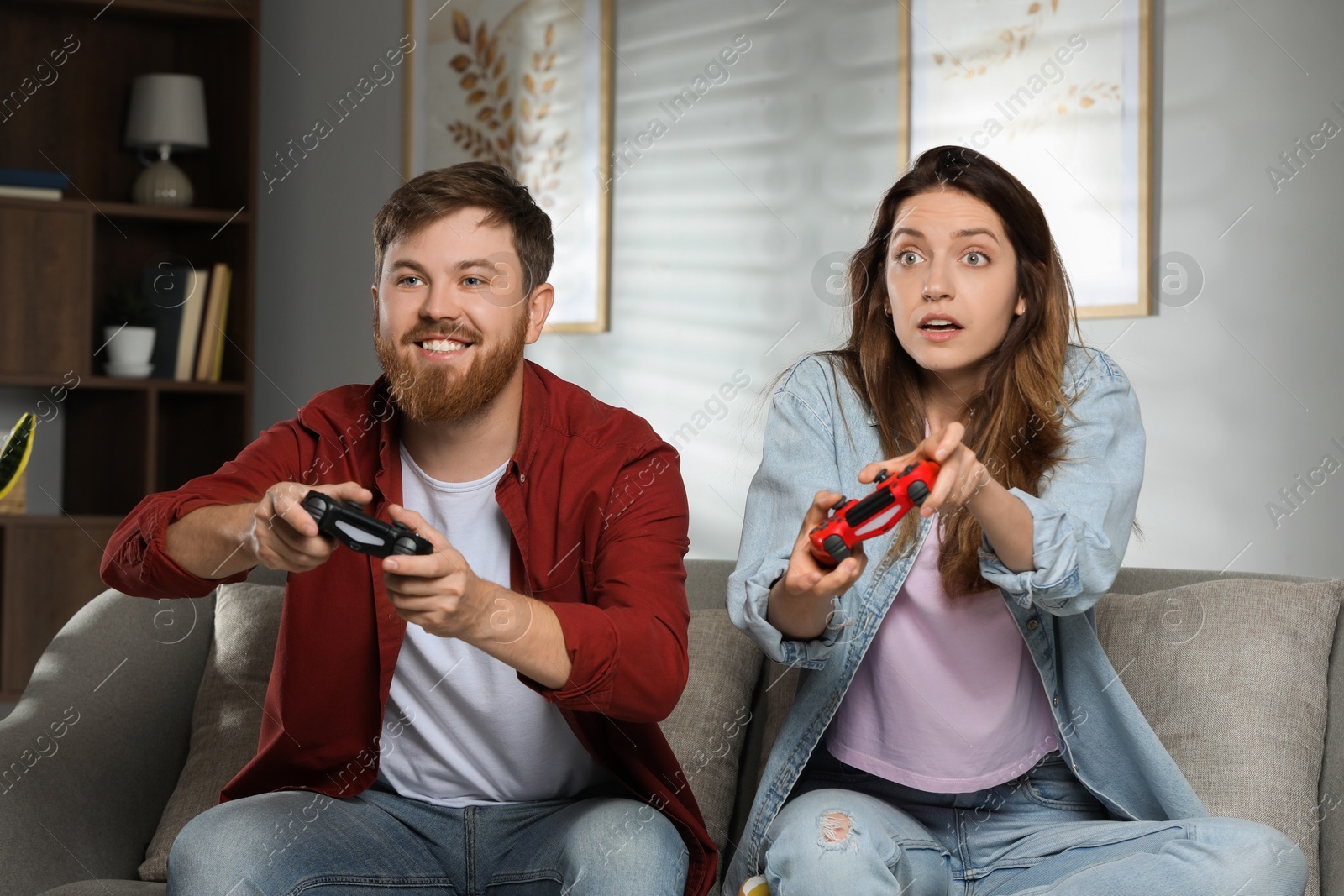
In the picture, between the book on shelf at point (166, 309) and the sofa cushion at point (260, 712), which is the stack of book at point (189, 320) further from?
the sofa cushion at point (260, 712)

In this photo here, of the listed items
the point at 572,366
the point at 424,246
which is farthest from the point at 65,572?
the point at 424,246

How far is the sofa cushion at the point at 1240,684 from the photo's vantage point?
153cm

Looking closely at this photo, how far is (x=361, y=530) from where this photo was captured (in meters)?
1.10

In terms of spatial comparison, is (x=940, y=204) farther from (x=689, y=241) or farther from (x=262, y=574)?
(x=689, y=241)

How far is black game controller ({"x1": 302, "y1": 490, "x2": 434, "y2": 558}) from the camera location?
3.56 feet

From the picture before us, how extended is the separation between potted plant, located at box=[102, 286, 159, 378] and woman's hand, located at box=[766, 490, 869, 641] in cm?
260

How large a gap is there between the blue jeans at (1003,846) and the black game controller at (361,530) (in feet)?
1.60

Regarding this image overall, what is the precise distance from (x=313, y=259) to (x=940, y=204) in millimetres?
2414

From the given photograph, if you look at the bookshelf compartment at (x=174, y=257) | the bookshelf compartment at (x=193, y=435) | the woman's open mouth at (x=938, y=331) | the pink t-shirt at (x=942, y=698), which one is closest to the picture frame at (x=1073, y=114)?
the woman's open mouth at (x=938, y=331)

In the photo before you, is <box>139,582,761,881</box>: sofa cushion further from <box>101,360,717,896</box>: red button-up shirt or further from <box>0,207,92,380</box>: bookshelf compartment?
<box>0,207,92,380</box>: bookshelf compartment

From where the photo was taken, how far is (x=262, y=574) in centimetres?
206

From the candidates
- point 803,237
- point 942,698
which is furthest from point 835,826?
point 803,237

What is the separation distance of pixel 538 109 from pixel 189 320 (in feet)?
3.75
